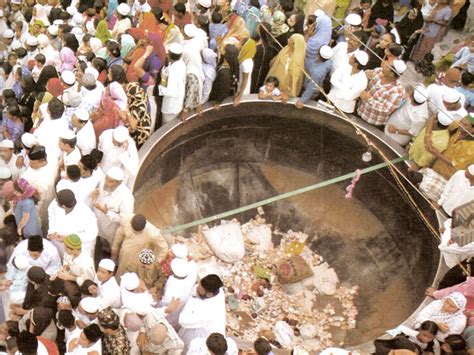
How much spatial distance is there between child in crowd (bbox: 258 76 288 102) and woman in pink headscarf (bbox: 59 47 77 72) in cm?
223

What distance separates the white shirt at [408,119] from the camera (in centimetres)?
662

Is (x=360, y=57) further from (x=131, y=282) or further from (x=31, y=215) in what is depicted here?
(x=31, y=215)

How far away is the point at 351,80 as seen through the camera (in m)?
6.82

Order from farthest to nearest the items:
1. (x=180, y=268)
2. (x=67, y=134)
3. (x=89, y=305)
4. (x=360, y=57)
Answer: (x=360, y=57) < (x=67, y=134) < (x=180, y=268) < (x=89, y=305)

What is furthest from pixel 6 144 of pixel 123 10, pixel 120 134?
pixel 123 10

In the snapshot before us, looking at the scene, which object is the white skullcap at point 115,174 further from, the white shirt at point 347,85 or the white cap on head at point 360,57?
the white cap on head at point 360,57

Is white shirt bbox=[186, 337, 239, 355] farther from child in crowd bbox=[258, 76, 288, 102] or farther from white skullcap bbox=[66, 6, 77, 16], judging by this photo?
white skullcap bbox=[66, 6, 77, 16]

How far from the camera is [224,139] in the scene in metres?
7.45

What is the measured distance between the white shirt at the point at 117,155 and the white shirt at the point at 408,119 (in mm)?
2970

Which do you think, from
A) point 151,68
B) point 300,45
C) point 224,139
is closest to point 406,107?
point 300,45

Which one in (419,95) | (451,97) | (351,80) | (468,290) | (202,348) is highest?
(451,97)

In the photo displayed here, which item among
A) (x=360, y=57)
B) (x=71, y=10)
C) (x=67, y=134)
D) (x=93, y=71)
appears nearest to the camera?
(x=67, y=134)

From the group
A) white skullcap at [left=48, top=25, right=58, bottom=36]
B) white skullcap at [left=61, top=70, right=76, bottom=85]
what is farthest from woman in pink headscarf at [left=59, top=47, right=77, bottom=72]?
white skullcap at [left=61, top=70, right=76, bottom=85]

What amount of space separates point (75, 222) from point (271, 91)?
2955mm
